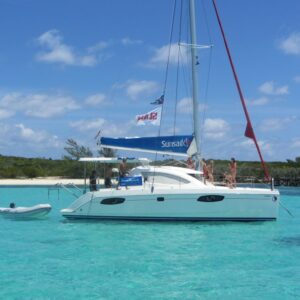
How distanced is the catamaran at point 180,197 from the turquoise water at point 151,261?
0.46 metres

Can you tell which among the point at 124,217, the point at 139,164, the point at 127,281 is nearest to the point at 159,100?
the point at 139,164

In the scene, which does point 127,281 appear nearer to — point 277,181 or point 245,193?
point 245,193

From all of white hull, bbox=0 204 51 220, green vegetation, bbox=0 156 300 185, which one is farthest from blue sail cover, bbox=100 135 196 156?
green vegetation, bbox=0 156 300 185

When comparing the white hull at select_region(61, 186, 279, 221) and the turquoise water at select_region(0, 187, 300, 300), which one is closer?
the turquoise water at select_region(0, 187, 300, 300)

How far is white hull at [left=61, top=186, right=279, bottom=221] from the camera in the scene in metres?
17.8

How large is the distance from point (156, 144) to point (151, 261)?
8183mm

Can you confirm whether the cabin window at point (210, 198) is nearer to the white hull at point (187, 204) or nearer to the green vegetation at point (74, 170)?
the white hull at point (187, 204)

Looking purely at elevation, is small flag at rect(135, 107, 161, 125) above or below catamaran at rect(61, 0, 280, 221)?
above

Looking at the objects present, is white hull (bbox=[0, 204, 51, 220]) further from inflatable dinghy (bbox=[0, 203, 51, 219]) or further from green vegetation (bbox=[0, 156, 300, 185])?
green vegetation (bbox=[0, 156, 300, 185])

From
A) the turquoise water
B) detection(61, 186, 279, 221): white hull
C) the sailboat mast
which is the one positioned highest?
the sailboat mast

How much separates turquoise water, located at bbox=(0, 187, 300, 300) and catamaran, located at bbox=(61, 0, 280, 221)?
0.46 metres

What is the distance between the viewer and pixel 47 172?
6969 cm

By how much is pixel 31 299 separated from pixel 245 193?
1074cm

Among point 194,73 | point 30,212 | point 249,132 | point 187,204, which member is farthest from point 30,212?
point 249,132
